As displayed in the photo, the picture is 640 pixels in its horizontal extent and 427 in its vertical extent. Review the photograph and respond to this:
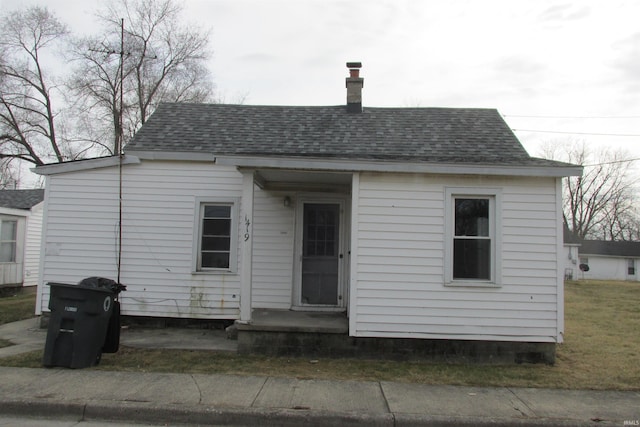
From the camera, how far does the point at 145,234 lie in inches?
342

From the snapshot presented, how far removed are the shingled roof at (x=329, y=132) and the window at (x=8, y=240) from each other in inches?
341

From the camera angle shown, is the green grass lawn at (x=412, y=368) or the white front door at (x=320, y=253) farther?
the white front door at (x=320, y=253)

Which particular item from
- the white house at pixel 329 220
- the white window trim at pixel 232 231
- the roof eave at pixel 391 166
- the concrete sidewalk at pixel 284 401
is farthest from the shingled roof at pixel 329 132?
the concrete sidewalk at pixel 284 401

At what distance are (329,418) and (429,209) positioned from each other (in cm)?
373

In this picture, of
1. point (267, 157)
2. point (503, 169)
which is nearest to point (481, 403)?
point (503, 169)

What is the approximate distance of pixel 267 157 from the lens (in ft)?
22.7

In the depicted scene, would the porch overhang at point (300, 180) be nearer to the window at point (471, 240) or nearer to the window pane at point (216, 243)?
the window pane at point (216, 243)

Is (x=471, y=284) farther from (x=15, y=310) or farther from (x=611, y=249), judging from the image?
(x=611, y=249)

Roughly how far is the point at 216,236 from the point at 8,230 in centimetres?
1060

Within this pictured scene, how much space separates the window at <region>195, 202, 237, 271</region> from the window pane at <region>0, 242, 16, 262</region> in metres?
10.2

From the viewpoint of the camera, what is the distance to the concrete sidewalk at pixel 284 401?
461cm

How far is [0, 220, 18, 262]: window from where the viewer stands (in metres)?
14.9

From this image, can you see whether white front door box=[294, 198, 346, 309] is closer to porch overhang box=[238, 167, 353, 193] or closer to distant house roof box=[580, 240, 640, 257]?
porch overhang box=[238, 167, 353, 193]

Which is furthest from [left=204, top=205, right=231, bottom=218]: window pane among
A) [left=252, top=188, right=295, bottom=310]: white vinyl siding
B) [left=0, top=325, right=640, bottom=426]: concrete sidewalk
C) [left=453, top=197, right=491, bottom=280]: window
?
[left=453, top=197, right=491, bottom=280]: window
